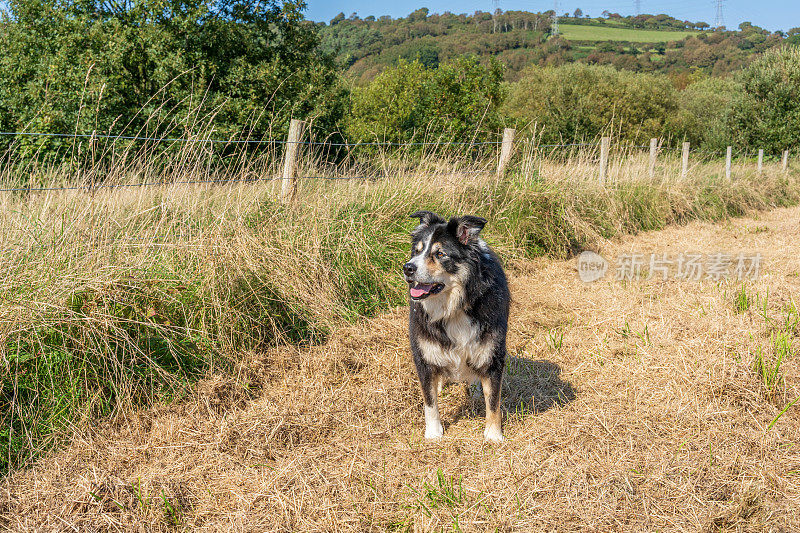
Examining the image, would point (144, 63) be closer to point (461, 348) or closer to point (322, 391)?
point (322, 391)

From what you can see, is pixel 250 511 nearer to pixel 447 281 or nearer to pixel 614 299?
pixel 447 281

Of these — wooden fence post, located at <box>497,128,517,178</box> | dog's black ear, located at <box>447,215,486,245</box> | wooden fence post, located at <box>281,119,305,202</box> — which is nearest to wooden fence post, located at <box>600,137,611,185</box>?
wooden fence post, located at <box>497,128,517,178</box>

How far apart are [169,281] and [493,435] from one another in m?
2.24

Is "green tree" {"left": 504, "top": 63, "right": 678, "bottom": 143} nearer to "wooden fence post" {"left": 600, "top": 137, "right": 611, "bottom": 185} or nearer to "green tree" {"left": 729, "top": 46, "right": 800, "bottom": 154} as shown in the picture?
"green tree" {"left": 729, "top": 46, "right": 800, "bottom": 154}

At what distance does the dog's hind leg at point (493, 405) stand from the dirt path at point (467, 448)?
0.08 metres

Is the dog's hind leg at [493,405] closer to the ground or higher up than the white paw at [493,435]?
higher up

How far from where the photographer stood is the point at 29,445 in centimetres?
266

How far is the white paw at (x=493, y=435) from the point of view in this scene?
9.45 feet

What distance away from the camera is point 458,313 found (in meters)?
2.84

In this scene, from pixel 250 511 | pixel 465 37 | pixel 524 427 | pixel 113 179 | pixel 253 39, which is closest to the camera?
pixel 250 511

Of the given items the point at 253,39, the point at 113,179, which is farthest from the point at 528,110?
the point at 113,179

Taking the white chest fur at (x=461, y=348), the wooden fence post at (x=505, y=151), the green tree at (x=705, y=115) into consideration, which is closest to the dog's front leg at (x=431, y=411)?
the white chest fur at (x=461, y=348)

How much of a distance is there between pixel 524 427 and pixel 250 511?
1.55 meters

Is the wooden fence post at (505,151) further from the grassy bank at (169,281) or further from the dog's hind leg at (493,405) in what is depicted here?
the dog's hind leg at (493,405)
